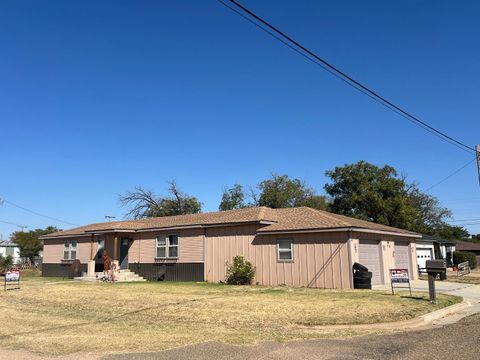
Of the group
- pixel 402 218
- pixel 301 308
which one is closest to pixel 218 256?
pixel 301 308

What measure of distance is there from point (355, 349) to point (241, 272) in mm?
14525

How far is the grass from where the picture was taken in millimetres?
9062

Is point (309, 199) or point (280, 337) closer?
point (280, 337)

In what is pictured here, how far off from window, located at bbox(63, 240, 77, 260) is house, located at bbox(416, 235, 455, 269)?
27.7 metres

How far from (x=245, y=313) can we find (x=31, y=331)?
5252mm

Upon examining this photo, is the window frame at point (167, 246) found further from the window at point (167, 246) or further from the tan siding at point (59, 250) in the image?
the tan siding at point (59, 250)

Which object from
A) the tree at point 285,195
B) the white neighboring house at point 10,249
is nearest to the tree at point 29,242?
the white neighboring house at point 10,249

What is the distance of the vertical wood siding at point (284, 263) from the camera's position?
19.9 metres

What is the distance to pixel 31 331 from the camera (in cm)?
1035

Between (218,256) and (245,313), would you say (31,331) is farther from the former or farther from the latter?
(218,256)

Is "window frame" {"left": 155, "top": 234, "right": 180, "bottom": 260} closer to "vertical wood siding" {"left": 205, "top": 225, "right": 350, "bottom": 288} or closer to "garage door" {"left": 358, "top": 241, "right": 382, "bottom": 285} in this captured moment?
"vertical wood siding" {"left": 205, "top": 225, "right": 350, "bottom": 288}

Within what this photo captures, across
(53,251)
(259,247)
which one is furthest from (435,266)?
(53,251)

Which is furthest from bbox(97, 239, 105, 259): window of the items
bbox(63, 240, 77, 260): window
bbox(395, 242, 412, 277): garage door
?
bbox(395, 242, 412, 277): garage door

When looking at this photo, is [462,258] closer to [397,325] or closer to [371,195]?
[371,195]
